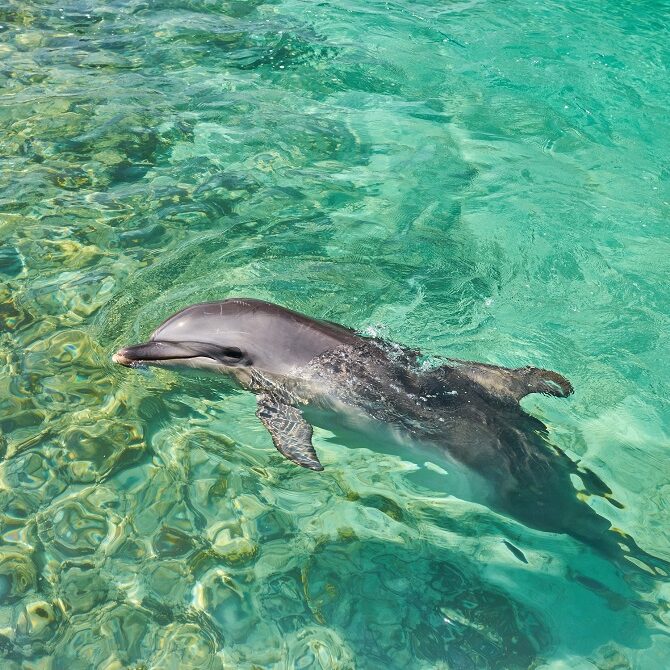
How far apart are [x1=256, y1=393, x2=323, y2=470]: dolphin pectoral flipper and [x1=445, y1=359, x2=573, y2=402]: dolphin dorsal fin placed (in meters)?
1.45

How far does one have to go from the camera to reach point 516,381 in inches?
246

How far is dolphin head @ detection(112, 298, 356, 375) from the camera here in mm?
5922

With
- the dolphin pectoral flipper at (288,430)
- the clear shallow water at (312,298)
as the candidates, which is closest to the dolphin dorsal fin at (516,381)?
the clear shallow water at (312,298)

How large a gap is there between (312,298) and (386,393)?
1.81m

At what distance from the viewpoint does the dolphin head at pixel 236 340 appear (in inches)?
233

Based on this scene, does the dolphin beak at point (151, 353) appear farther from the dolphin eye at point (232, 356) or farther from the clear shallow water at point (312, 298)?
the clear shallow water at point (312, 298)

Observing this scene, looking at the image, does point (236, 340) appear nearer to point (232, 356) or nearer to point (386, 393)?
point (232, 356)

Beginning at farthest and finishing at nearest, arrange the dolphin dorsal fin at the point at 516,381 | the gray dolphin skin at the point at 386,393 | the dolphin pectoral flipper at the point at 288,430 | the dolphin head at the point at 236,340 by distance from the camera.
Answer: the dolphin dorsal fin at the point at 516,381 < the dolphin head at the point at 236,340 < the gray dolphin skin at the point at 386,393 < the dolphin pectoral flipper at the point at 288,430

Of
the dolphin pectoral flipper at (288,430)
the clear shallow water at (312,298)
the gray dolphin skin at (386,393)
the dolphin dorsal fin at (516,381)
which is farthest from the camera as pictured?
the dolphin dorsal fin at (516,381)

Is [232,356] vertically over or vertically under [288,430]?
over

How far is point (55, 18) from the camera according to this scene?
13992mm

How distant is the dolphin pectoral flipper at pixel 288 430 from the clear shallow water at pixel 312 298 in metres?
0.33

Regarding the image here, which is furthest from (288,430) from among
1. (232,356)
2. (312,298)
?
(312,298)

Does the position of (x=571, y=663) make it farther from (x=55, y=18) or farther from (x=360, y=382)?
(x=55, y=18)
